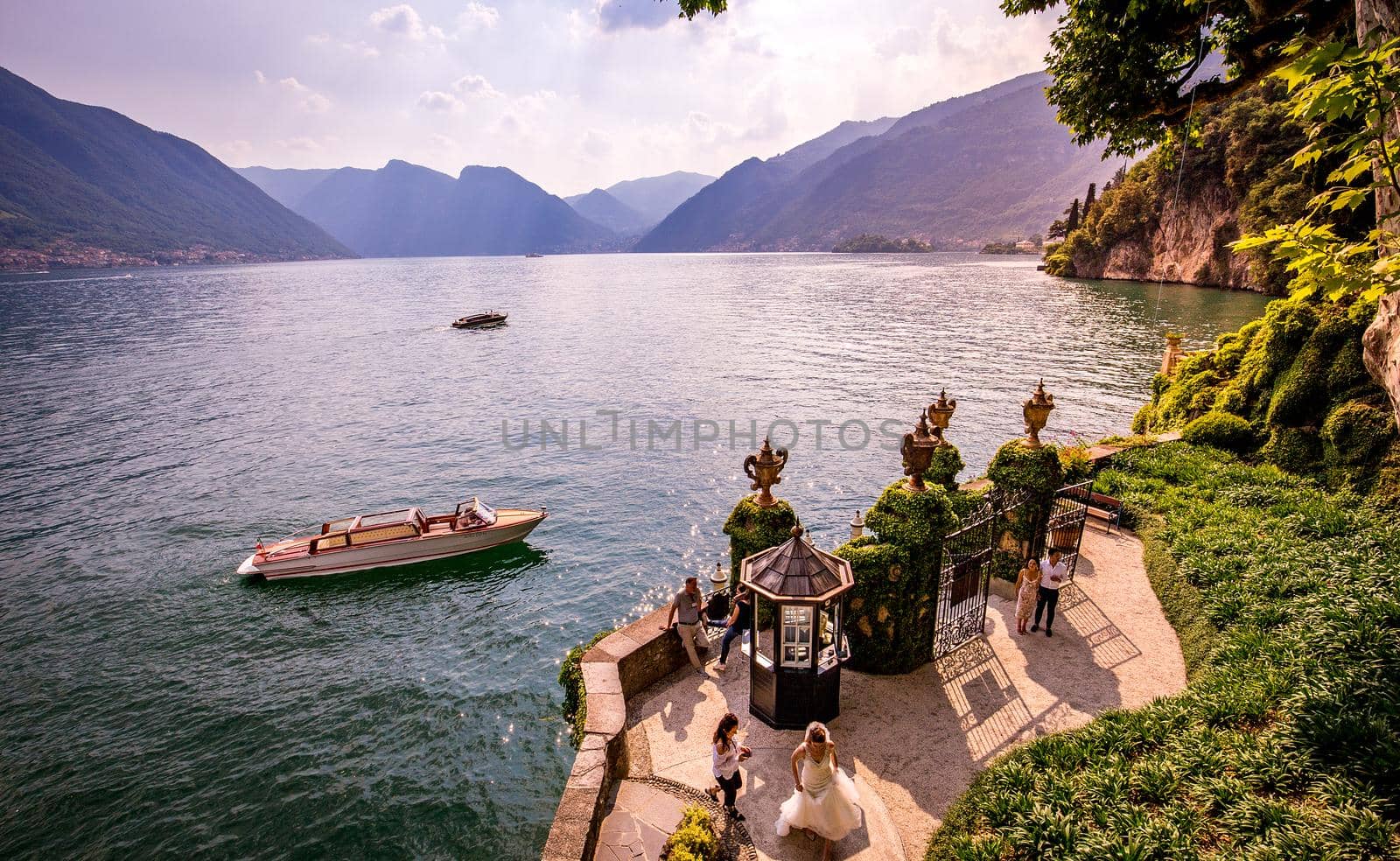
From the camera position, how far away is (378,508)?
26.2m

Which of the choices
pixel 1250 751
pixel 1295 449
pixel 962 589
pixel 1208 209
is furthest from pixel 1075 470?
pixel 1208 209

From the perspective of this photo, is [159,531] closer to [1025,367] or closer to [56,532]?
[56,532]

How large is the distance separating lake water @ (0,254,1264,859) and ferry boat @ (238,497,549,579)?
648 millimetres

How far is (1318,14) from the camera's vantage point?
36.1ft

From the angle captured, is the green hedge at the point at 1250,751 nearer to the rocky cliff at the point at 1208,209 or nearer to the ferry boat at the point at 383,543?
the ferry boat at the point at 383,543

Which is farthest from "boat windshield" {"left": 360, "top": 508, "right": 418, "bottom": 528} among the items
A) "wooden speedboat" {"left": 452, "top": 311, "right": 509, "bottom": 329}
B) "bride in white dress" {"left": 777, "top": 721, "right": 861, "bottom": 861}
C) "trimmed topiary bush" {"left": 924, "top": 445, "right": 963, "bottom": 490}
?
"wooden speedboat" {"left": 452, "top": 311, "right": 509, "bottom": 329}

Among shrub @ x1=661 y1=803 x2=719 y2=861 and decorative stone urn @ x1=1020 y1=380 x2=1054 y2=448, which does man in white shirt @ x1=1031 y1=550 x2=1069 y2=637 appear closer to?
decorative stone urn @ x1=1020 y1=380 x2=1054 y2=448

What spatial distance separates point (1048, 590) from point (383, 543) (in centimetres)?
1947

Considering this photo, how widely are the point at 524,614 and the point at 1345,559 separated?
1849 cm

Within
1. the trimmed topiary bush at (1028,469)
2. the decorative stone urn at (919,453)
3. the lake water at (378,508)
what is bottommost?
the lake water at (378,508)

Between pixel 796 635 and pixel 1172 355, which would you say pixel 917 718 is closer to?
pixel 796 635

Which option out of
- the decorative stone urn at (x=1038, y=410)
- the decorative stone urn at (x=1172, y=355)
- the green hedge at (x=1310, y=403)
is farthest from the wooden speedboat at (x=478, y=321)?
the decorative stone urn at (x=1038, y=410)

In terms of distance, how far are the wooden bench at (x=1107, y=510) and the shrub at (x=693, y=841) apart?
44.2 feet

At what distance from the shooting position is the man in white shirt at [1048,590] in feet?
38.7
